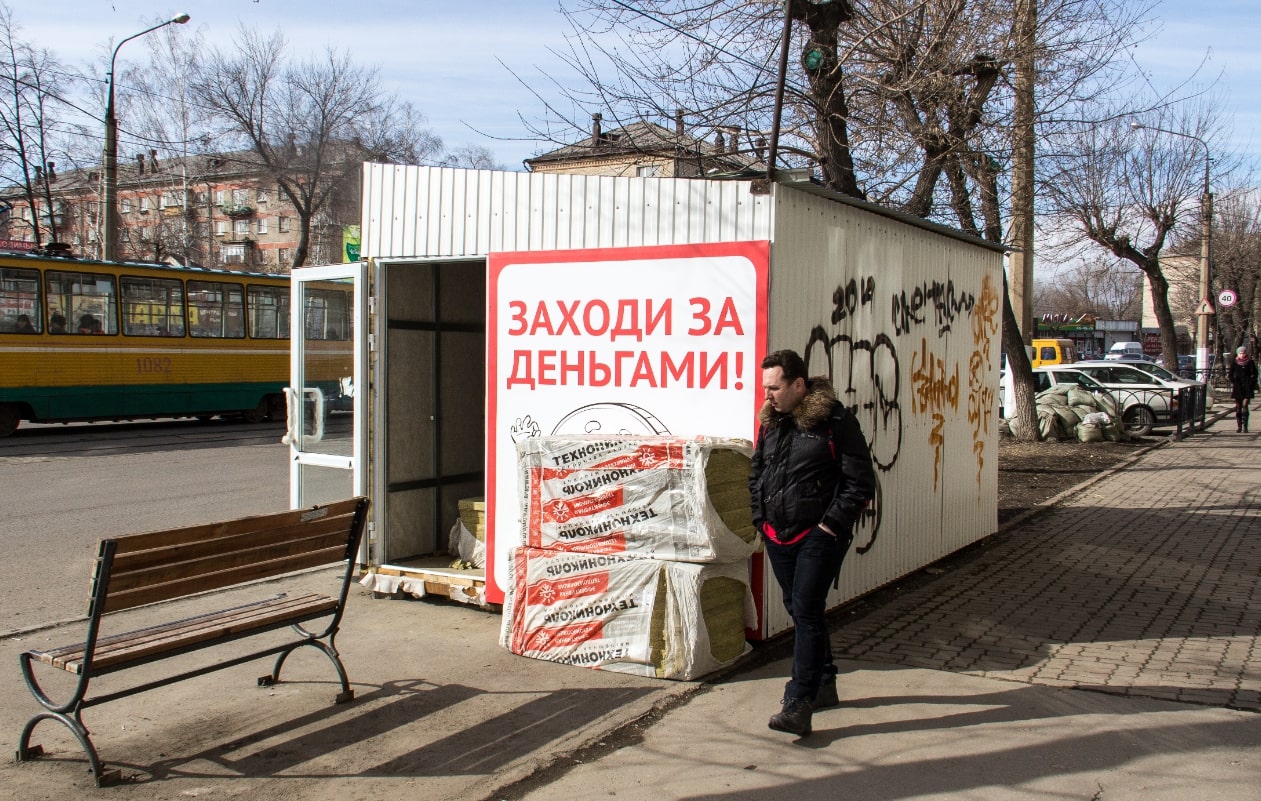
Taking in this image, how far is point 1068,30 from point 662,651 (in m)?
10.0

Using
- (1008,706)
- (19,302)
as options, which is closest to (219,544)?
(1008,706)

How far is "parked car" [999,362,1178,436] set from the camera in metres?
21.4

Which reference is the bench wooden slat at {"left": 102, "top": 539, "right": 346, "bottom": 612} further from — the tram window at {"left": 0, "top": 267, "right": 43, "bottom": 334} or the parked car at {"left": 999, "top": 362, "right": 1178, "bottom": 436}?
the parked car at {"left": 999, "top": 362, "right": 1178, "bottom": 436}

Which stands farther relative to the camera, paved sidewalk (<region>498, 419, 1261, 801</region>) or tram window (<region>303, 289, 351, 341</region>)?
tram window (<region>303, 289, 351, 341</region>)

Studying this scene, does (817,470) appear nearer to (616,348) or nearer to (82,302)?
(616,348)

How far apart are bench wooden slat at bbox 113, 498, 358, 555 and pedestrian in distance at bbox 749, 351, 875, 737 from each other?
212 centimetres

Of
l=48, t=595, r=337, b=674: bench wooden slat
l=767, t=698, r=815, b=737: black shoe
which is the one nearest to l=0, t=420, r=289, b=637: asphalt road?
l=48, t=595, r=337, b=674: bench wooden slat

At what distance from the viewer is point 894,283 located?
736cm

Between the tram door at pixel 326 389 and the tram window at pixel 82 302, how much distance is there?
13.7m

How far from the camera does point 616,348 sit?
240 inches

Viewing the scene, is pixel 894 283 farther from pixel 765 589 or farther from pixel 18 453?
pixel 18 453

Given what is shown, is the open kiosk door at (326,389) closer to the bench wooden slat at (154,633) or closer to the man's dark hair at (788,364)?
the bench wooden slat at (154,633)

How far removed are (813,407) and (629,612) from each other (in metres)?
1.53

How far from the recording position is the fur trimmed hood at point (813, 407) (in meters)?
4.57
